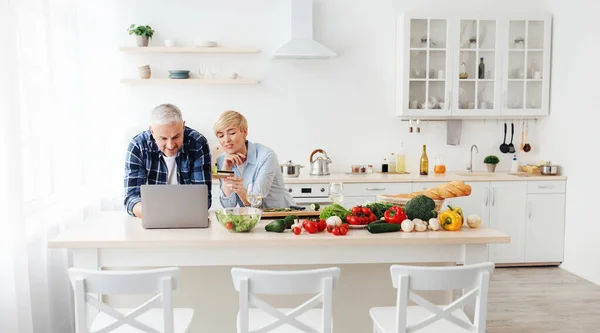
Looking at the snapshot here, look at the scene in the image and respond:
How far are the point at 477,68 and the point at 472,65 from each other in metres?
0.06

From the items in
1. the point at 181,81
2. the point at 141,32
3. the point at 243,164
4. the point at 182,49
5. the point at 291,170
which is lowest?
the point at 291,170

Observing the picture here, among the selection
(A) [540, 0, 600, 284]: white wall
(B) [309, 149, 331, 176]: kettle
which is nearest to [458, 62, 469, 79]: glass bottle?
(A) [540, 0, 600, 284]: white wall

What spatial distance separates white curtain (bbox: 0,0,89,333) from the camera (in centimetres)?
295

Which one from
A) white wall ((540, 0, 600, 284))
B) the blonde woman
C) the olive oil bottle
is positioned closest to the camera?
the blonde woman

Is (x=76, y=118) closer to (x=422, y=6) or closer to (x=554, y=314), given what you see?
(x=422, y=6)

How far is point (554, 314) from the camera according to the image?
4262mm

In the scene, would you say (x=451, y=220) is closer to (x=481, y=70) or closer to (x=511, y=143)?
(x=481, y=70)

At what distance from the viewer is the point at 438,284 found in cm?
223

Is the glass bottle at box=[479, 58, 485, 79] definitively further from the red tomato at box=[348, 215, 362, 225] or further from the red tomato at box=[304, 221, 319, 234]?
the red tomato at box=[304, 221, 319, 234]

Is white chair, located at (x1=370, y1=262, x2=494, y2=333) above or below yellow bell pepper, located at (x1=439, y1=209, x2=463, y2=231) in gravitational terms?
below

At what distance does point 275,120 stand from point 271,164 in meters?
2.39

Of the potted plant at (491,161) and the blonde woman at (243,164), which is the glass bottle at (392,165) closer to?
the potted plant at (491,161)

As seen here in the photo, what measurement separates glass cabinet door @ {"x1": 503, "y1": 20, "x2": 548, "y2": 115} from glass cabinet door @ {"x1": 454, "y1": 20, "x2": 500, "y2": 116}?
144 mm

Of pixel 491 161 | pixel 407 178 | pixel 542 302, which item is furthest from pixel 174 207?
pixel 491 161
